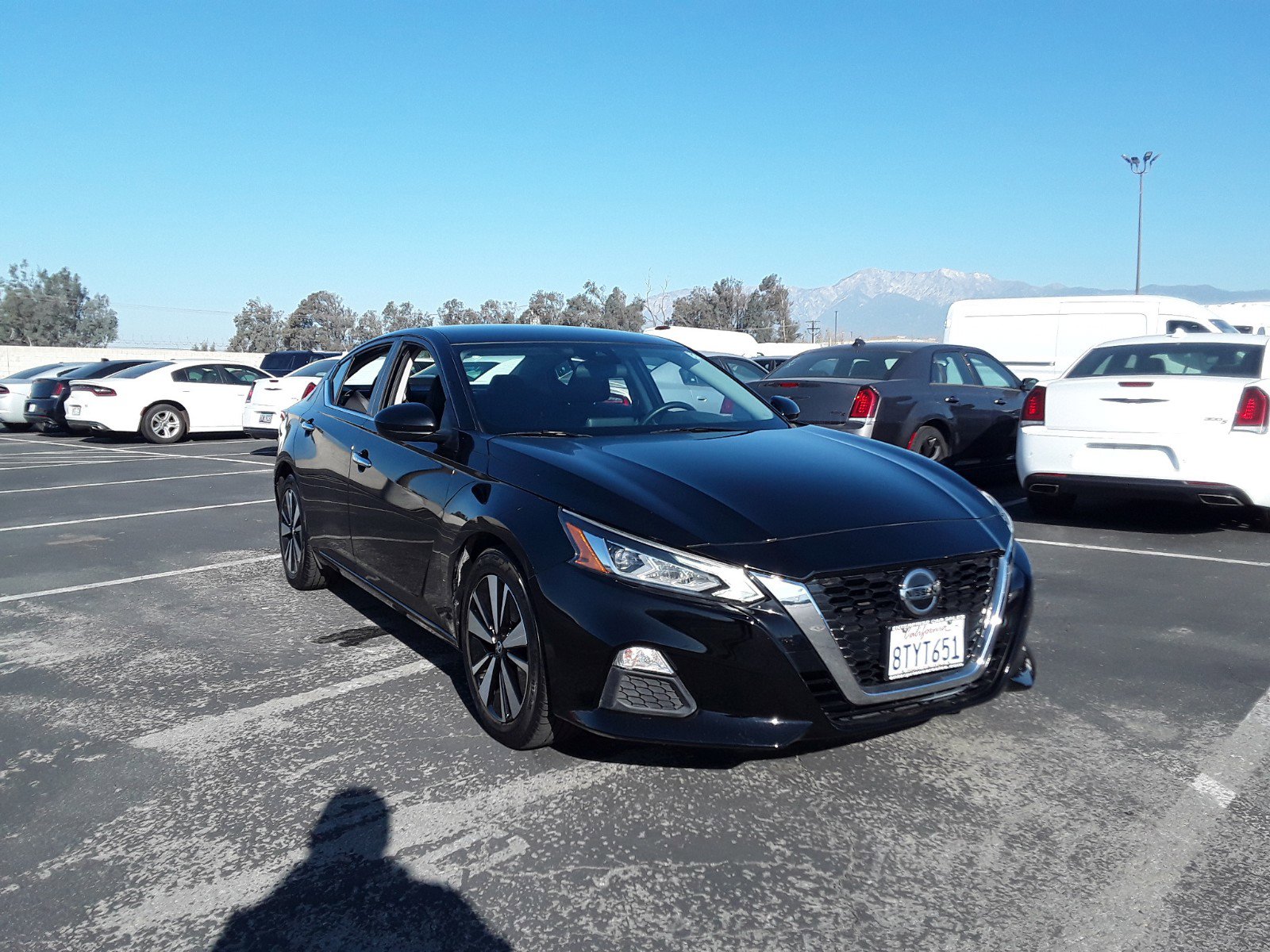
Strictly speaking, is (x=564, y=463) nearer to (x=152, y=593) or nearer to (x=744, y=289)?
(x=152, y=593)

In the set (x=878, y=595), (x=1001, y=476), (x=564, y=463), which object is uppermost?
(x=564, y=463)

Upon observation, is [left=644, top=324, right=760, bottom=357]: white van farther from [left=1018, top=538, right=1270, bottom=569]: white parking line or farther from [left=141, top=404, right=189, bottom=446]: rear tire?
[left=1018, top=538, right=1270, bottom=569]: white parking line

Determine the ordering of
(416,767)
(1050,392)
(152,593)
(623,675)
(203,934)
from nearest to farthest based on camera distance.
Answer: (203,934), (623,675), (416,767), (152,593), (1050,392)

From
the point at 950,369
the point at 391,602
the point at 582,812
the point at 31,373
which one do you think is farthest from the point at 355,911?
the point at 31,373

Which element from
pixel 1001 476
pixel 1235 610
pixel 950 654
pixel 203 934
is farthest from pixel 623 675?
pixel 1001 476

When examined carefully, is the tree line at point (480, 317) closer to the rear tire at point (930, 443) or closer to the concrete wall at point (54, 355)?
the concrete wall at point (54, 355)

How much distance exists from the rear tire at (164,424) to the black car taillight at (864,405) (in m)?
13.2

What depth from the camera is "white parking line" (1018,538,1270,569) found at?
689cm

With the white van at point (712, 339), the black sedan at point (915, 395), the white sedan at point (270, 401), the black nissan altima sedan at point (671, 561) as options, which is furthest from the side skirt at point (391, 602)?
the white van at point (712, 339)

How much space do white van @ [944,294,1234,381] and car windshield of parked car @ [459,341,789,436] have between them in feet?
44.1

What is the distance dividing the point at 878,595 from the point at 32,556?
6576mm

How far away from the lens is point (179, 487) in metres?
11.4

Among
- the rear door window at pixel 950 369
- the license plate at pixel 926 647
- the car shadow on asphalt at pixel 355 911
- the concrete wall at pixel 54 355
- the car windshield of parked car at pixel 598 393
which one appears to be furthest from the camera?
the concrete wall at pixel 54 355

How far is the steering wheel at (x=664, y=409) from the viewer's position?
14.7 feet
